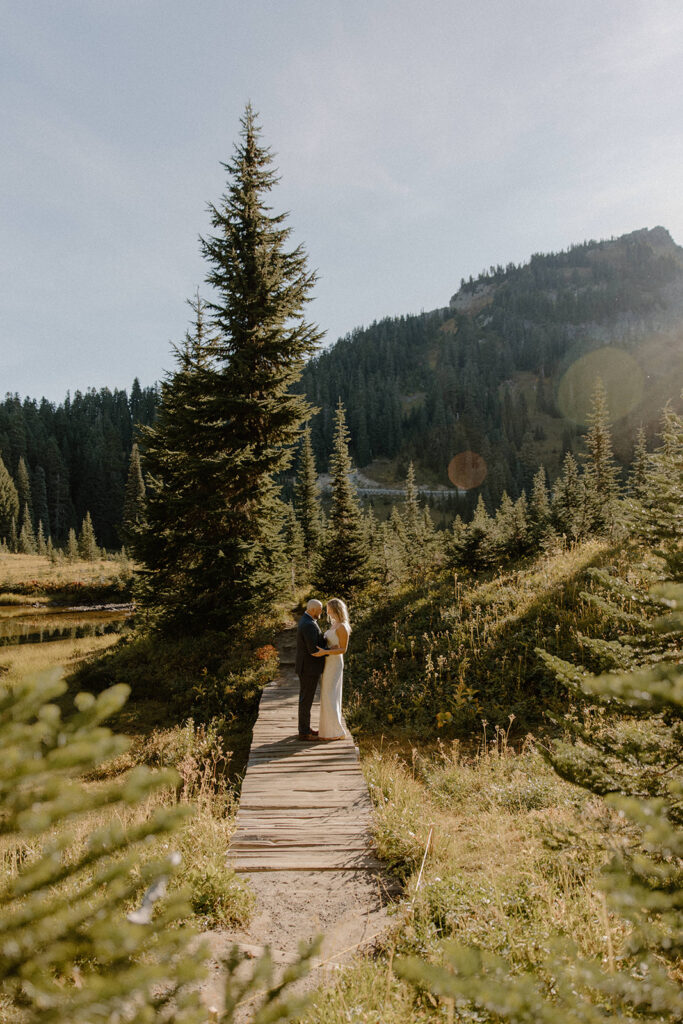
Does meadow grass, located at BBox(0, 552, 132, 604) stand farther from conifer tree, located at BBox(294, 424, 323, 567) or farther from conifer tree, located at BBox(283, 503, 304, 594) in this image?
conifer tree, located at BBox(294, 424, 323, 567)

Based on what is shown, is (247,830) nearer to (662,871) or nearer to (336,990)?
A: (336,990)

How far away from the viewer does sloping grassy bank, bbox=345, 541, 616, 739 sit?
10484 millimetres

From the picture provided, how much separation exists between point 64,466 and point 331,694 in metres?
116

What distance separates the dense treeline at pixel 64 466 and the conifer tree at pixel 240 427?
7274 centimetres

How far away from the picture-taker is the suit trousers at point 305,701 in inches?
339

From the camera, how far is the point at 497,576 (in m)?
15.5

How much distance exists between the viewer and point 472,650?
12117mm

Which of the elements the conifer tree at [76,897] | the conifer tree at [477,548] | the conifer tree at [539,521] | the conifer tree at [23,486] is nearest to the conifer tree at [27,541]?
the conifer tree at [23,486]

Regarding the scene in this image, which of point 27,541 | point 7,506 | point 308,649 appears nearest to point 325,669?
point 308,649

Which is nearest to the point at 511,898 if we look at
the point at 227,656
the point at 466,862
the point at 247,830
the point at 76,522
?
the point at 466,862

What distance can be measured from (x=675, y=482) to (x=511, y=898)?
394 centimetres

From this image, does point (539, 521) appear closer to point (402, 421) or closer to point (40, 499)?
point (40, 499)

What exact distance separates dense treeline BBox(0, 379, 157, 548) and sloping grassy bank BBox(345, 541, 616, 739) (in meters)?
77.9

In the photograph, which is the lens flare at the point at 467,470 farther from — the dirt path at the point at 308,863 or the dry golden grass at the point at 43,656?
the dirt path at the point at 308,863
